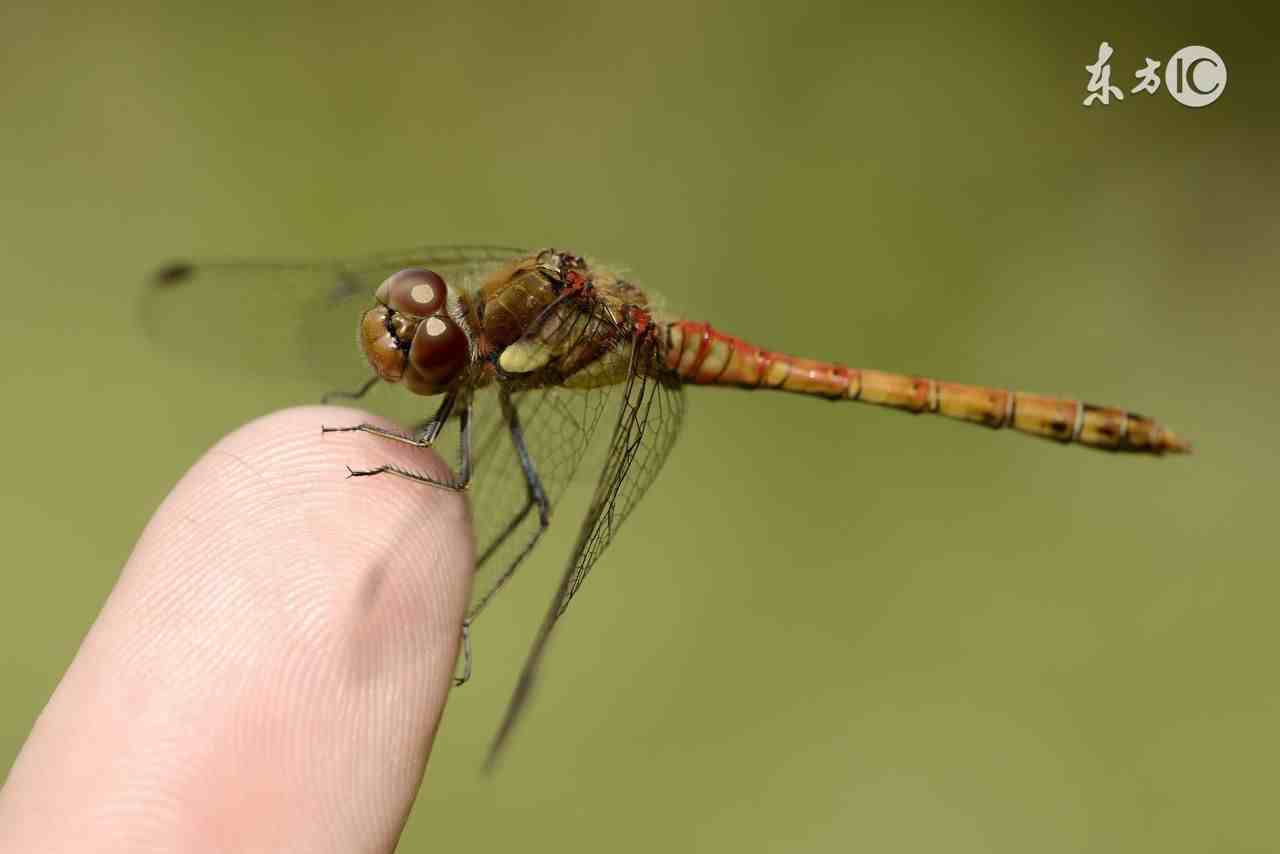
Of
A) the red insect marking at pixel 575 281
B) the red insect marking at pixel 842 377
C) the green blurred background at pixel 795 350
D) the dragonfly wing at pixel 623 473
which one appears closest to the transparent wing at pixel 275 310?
the red insect marking at pixel 575 281

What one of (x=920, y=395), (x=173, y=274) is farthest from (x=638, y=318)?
(x=173, y=274)

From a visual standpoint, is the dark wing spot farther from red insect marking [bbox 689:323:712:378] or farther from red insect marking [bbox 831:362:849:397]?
red insect marking [bbox 831:362:849:397]

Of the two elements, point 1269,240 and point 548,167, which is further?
point 548,167

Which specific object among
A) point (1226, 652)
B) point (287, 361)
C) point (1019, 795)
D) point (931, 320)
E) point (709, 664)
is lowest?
point (1019, 795)

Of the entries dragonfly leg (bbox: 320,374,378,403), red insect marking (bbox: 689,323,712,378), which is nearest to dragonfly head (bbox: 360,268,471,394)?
dragonfly leg (bbox: 320,374,378,403)

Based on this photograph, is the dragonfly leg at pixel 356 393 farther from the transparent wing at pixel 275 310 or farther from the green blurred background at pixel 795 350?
the green blurred background at pixel 795 350

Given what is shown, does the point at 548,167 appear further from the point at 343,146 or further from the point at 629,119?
the point at 343,146

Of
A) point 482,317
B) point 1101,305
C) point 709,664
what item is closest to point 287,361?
point 482,317
